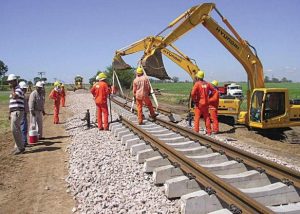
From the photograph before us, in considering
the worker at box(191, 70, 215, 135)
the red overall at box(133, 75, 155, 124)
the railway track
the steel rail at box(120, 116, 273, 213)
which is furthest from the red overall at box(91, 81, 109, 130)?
the steel rail at box(120, 116, 273, 213)

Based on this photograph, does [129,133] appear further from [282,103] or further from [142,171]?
[282,103]

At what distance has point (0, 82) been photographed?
297 ft

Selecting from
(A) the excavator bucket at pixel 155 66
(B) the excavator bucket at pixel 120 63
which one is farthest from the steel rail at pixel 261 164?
(B) the excavator bucket at pixel 120 63

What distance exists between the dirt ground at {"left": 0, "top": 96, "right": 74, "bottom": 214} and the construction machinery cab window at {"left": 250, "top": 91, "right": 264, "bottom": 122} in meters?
6.93

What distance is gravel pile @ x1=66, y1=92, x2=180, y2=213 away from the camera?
509cm

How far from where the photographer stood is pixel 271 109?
43.4ft

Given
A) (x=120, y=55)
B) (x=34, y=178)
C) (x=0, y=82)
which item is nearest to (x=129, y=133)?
(x=34, y=178)

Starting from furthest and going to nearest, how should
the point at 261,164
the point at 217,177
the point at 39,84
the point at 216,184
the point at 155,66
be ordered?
the point at 155,66 < the point at 39,84 < the point at 261,164 < the point at 217,177 < the point at 216,184

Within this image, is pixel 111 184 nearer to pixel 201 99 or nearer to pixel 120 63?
pixel 201 99

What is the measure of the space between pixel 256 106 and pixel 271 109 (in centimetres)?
56

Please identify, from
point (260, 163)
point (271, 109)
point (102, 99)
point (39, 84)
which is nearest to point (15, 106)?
point (39, 84)

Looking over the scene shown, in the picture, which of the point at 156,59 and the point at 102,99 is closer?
the point at 102,99

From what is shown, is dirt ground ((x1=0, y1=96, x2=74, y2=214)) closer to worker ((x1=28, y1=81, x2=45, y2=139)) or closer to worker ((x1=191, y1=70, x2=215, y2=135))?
worker ((x1=28, y1=81, x2=45, y2=139))

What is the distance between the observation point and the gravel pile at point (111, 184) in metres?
5.09
